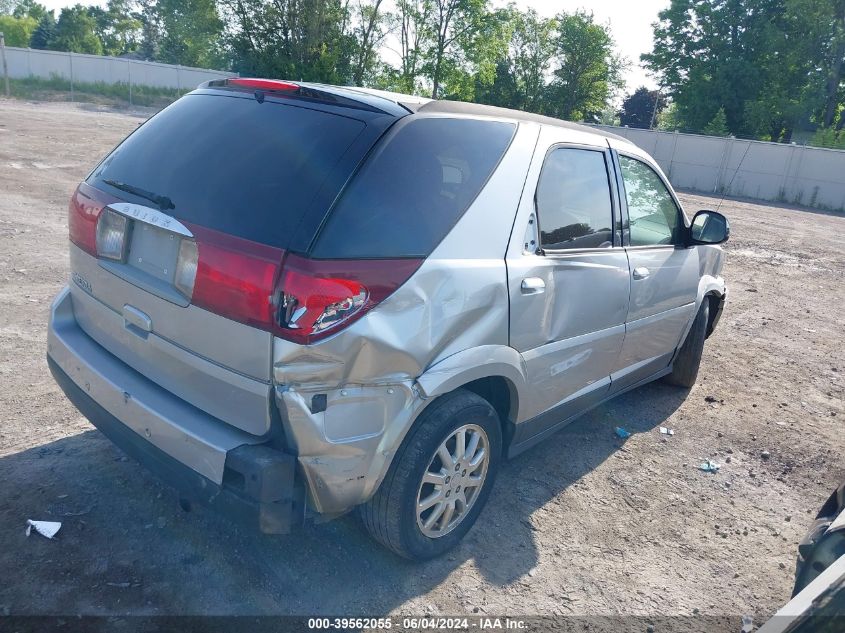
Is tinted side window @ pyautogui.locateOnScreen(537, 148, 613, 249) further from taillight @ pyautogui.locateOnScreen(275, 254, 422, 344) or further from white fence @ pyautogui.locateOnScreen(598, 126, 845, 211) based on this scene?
white fence @ pyautogui.locateOnScreen(598, 126, 845, 211)

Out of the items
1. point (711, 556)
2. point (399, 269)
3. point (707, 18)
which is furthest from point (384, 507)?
point (707, 18)

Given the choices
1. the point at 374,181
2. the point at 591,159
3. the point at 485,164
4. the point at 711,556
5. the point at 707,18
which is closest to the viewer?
the point at 374,181

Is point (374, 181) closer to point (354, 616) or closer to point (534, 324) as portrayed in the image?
point (534, 324)

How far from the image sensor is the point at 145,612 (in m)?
2.61

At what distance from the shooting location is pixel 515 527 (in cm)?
344

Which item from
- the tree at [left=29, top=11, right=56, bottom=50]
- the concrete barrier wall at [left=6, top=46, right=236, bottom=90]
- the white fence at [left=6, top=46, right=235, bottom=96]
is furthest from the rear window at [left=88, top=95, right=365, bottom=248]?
the tree at [left=29, top=11, right=56, bottom=50]

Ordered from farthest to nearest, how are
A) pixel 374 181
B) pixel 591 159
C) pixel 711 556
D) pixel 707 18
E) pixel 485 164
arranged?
pixel 707 18 → pixel 591 159 → pixel 711 556 → pixel 485 164 → pixel 374 181

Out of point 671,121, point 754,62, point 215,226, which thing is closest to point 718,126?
point 754,62

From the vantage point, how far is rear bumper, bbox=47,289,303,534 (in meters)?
2.34

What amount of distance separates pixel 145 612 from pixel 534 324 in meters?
2.06

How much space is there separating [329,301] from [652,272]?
8.59 feet

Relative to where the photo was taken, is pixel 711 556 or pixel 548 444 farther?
pixel 548 444

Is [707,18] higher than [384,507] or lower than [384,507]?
higher

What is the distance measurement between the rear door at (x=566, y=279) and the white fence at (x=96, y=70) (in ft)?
119
